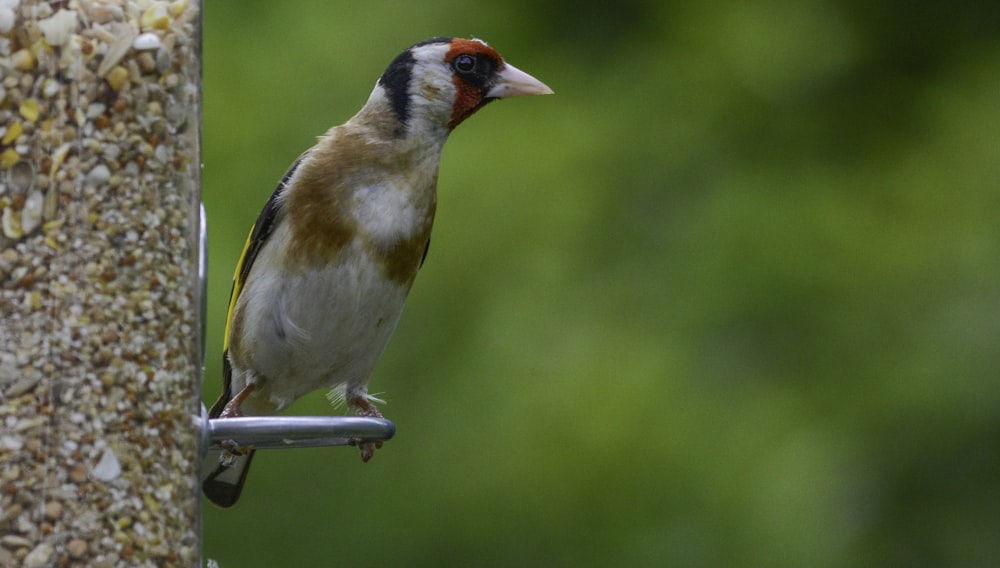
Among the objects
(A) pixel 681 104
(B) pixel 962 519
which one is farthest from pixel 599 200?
(B) pixel 962 519

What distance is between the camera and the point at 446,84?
155 inches

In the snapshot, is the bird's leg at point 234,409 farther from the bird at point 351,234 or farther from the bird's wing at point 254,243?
the bird's wing at point 254,243

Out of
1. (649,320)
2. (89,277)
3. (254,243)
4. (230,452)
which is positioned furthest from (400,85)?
(89,277)

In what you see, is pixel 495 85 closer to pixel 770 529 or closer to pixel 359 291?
pixel 359 291

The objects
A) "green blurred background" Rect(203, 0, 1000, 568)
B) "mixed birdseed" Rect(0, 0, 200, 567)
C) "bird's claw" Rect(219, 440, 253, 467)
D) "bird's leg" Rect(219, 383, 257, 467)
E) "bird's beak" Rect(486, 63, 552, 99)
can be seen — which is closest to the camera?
"mixed birdseed" Rect(0, 0, 200, 567)

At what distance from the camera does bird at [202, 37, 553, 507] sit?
3840mm

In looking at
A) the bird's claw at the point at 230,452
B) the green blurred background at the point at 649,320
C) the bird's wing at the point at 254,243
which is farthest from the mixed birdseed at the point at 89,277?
the green blurred background at the point at 649,320

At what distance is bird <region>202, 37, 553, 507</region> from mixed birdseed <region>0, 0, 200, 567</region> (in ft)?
4.44

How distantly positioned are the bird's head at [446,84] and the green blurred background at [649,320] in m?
0.94

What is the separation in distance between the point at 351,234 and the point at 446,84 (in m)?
0.45

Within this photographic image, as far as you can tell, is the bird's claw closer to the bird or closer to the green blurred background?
the bird

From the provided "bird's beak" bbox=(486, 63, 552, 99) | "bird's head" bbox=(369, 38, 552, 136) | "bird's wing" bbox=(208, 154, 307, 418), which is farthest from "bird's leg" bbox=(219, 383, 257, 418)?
"bird's beak" bbox=(486, 63, 552, 99)

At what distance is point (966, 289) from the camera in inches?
197

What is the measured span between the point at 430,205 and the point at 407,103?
0.26m
